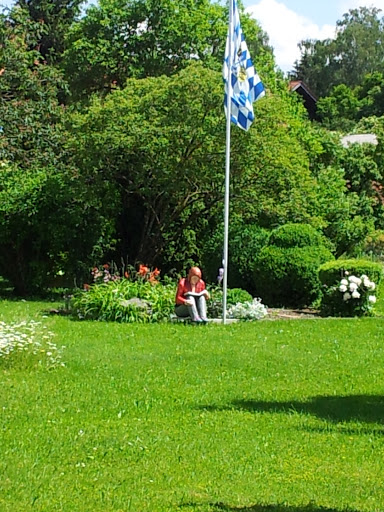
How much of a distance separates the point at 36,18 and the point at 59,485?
32046 mm

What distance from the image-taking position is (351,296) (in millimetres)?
14312

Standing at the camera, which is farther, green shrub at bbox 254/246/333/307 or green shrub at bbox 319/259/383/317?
green shrub at bbox 254/246/333/307

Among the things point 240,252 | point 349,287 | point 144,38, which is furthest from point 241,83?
point 144,38

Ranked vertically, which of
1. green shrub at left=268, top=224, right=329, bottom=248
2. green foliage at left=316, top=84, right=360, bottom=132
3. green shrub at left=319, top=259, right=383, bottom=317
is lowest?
green shrub at left=319, top=259, right=383, bottom=317

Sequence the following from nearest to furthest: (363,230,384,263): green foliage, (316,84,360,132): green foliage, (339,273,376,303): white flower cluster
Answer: (339,273,376,303): white flower cluster → (363,230,384,263): green foliage → (316,84,360,132): green foliage

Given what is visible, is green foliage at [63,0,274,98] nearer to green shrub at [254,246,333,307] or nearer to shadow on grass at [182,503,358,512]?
green shrub at [254,246,333,307]

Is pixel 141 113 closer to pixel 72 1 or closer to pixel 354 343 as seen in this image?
pixel 354 343

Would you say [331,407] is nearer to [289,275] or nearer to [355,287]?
[355,287]

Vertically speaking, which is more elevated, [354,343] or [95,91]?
[95,91]

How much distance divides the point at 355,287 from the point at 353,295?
14 cm


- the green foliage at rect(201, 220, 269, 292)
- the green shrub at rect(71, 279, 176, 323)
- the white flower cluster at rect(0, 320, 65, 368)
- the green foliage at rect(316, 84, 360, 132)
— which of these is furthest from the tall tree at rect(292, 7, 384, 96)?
the white flower cluster at rect(0, 320, 65, 368)

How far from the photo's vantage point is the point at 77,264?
691 inches

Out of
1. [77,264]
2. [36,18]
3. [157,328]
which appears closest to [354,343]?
[157,328]

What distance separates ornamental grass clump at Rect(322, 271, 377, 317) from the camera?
14.3 meters
